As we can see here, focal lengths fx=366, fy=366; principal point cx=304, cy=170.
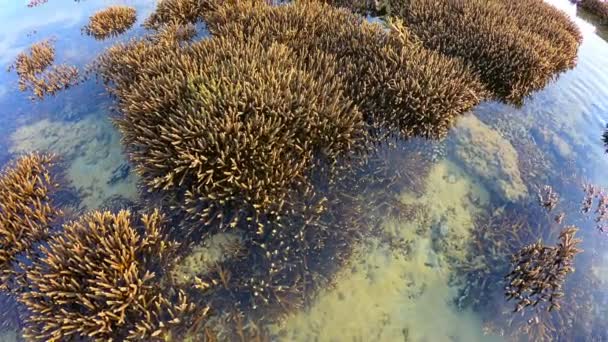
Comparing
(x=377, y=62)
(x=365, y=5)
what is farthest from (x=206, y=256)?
(x=365, y=5)

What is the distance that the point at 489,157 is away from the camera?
252 inches

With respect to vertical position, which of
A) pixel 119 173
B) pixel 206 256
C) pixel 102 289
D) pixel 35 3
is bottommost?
pixel 35 3

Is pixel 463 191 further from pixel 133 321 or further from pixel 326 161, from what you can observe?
pixel 133 321

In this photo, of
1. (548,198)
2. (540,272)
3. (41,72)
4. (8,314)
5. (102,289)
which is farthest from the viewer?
(41,72)

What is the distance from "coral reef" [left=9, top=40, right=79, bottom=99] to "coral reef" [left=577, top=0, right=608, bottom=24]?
16.5 m

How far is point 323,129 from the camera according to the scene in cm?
566

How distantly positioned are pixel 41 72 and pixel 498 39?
10.5 meters

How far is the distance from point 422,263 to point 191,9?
8.51 meters

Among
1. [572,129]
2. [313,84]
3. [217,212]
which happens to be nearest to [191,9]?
[313,84]

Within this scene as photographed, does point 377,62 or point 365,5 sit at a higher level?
point 377,62

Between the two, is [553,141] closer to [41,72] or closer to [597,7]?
[597,7]

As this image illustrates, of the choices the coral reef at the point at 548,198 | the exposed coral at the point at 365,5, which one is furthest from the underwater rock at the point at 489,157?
the exposed coral at the point at 365,5

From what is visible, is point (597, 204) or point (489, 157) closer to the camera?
point (597, 204)

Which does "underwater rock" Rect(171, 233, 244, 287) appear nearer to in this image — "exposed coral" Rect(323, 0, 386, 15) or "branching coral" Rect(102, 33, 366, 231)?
"branching coral" Rect(102, 33, 366, 231)
